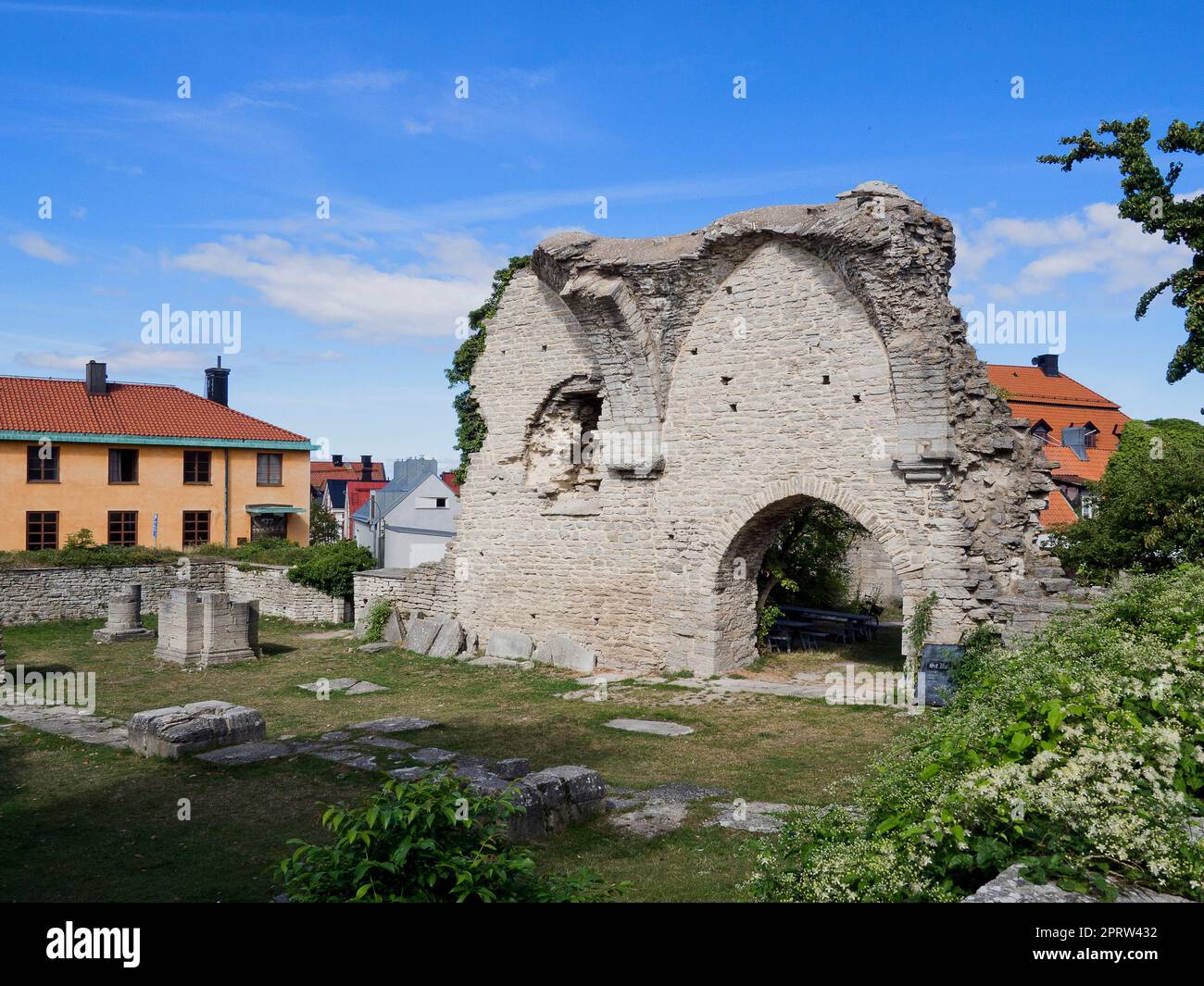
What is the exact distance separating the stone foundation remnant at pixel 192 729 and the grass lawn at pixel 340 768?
0.23 meters

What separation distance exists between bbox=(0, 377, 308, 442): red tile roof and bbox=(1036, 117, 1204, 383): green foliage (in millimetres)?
25998

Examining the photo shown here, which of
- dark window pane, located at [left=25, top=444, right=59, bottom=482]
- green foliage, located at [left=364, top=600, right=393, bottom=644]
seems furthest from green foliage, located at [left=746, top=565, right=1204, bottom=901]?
dark window pane, located at [left=25, top=444, right=59, bottom=482]

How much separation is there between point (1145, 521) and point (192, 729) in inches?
541

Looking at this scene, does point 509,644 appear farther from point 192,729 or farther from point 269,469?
point 269,469

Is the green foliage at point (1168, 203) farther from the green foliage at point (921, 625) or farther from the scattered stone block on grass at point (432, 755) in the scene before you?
the scattered stone block on grass at point (432, 755)

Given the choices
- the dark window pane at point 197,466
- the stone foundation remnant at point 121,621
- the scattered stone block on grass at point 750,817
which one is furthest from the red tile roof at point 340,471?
the scattered stone block on grass at point 750,817

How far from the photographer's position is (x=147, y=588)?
24.3 metres

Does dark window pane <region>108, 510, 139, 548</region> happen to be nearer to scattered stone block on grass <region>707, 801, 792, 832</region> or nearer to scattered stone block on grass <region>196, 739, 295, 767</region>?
scattered stone block on grass <region>196, 739, 295, 767</region>

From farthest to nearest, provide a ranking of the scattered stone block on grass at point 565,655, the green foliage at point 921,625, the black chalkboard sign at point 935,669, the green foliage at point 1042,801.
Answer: the scattered stone block on grass at point 565,655 < the green foliage at point 921,625 < the black chalkboard sign at point 935,669 < the green foliage at point 1042,801

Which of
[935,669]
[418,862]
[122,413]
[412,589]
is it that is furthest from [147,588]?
[418,862]

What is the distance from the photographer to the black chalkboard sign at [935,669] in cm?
1163

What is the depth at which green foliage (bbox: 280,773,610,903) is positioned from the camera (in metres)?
3.67
